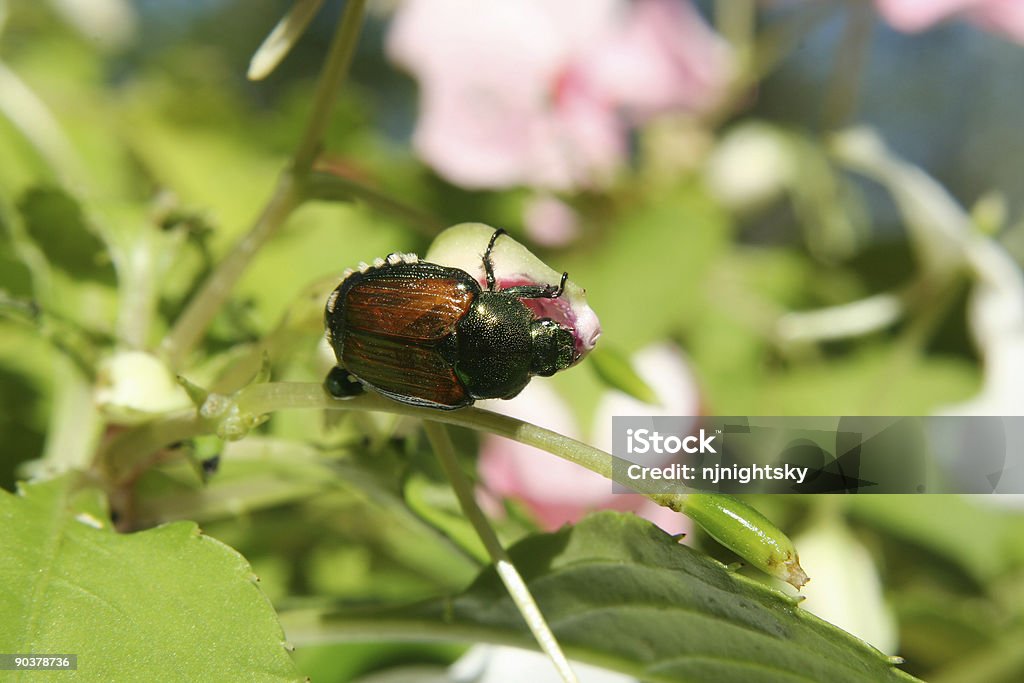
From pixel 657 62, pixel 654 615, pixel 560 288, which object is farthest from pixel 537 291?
pixel 657 62

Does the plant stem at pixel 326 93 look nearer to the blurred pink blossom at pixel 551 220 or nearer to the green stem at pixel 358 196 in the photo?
the green stem at pixel 358 196

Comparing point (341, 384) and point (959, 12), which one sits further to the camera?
point (959, 12)

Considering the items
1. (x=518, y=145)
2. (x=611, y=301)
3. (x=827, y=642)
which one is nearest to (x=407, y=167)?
(x=518, y=145)

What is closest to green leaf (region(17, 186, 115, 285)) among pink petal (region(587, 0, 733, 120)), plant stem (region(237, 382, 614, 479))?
plant stem (region(237, 382, 614, 479))

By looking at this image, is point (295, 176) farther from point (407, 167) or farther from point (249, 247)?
point (407, 167)

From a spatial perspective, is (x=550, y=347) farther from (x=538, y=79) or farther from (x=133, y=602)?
(x=538, y=79)

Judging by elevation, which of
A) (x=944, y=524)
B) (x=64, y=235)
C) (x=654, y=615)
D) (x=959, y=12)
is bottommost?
(x=944, y=524)
